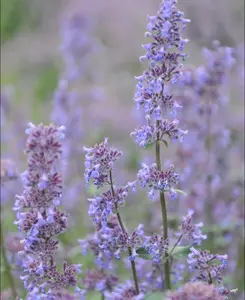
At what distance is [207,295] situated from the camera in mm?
2178

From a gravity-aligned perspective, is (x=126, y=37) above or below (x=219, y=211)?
above

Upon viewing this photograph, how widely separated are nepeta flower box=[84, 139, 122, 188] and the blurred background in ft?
3.79

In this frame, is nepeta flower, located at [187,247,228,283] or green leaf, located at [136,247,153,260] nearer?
nepeta flower, located at [187,247,228,283]

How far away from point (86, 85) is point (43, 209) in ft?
18.7

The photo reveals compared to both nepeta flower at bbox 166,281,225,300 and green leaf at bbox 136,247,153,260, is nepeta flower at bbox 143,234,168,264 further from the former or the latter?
nepeta flower at bbox 166,281,225,300

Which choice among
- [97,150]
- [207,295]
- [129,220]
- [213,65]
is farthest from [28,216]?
[129,220]

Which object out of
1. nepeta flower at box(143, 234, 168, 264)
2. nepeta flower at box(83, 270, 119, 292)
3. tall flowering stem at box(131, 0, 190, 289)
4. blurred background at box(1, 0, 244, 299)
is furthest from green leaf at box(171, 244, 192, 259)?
blurred background at box(1, 0, 244, 299)

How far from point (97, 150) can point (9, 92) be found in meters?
4.34

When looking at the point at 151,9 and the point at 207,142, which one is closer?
the point at 207,142

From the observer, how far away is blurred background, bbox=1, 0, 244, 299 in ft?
18.8

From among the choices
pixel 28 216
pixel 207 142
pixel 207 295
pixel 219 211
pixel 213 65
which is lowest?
pixel 207 295

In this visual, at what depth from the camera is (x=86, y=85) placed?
819cm

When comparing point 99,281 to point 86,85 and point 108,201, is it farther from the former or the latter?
point 86,85

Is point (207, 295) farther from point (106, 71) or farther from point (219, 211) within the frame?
point (106, 71)
